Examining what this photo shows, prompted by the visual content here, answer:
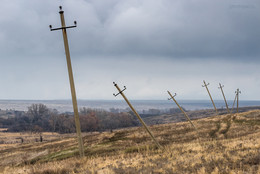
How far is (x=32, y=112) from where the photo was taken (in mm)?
161125

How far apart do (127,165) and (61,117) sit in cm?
12523

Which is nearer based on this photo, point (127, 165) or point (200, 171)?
point (200, 171)

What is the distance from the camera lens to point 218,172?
9.22 meters

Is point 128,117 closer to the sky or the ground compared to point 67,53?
closer to the ground

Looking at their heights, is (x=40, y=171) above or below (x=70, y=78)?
below

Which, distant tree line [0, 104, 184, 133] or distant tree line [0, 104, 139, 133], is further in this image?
distant tree line [0, 104, 139, 133]

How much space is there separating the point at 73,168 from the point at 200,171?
7889 mm

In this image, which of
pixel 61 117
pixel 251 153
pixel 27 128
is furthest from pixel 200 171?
pixel 27 128

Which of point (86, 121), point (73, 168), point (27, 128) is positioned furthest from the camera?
point (27, 128)

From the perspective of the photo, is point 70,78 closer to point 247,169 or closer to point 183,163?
point 183,163

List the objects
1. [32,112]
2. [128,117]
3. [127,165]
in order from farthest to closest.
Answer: [32,112], [128,117], [127,165]

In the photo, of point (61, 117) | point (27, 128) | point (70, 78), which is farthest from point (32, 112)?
point (70, 78)

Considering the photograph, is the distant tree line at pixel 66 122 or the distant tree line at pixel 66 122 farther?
the distant tree line at pixel 66 122

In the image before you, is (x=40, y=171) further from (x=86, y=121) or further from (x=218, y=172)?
(x=86, y=121)
